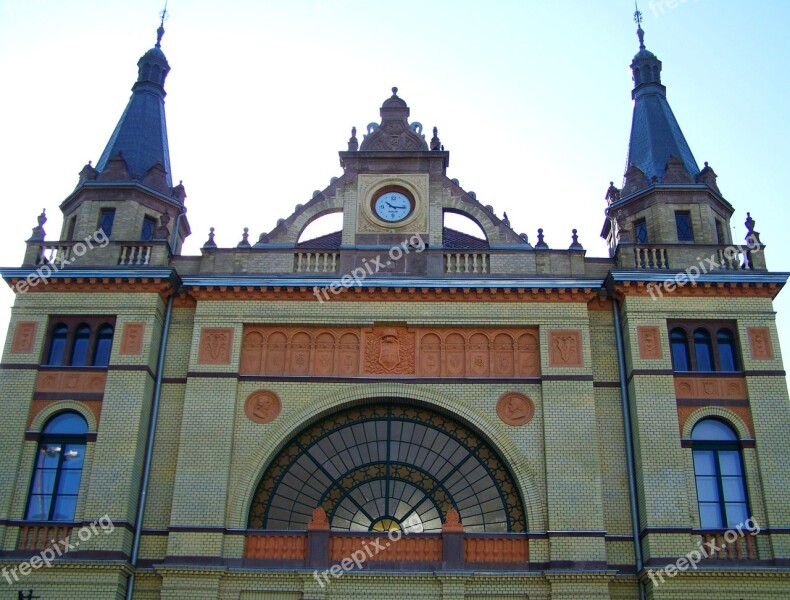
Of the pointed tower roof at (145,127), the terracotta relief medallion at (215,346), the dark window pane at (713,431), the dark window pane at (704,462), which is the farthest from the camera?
the pointed tower roof at (145,127)

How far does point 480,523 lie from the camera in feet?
80.4

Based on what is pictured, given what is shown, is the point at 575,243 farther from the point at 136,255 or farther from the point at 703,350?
the point at 136,255

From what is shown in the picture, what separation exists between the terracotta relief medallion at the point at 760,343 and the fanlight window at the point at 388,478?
300 inches

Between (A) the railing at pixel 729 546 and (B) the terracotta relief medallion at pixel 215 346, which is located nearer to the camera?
(A) the railing at pixel 729 546

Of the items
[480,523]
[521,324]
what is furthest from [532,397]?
[480,523]

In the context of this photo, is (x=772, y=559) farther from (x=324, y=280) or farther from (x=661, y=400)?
(x=324, y=280)

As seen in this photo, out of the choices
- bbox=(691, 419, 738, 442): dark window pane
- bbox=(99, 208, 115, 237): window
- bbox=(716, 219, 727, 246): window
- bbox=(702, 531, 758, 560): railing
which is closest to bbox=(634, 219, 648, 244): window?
bbox=(716, 219, 727, 246): window

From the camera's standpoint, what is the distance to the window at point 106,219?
29.0 meters

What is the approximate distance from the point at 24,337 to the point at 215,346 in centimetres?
540

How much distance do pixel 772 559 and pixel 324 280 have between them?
45.2 feet

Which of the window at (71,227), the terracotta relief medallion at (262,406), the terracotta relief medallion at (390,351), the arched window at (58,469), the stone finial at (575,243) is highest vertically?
the window at (71,227)

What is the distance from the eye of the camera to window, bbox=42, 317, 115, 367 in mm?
25828

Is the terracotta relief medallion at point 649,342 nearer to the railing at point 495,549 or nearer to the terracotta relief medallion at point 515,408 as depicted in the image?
the terracotta relief medallion at point 515,408

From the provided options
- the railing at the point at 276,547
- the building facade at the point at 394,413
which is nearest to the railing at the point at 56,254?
the building facade at the point at 394,413
